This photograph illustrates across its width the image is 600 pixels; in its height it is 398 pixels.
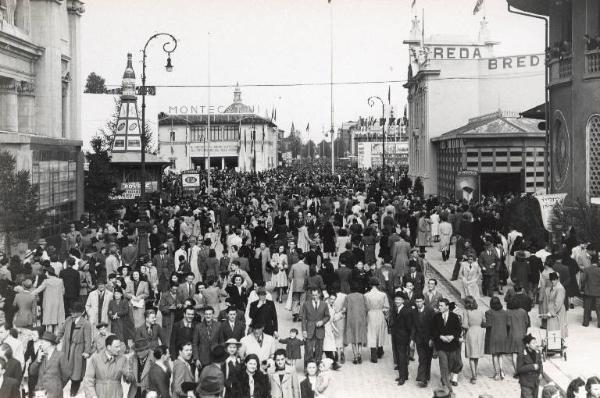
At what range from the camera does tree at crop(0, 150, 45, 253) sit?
23484 mm

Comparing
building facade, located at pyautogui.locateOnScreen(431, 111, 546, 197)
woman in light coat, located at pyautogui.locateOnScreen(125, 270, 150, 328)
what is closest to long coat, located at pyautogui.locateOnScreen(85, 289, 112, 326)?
woman in light coat, located at pyautogui.locateOnScreen(125, 270, 150, 328)

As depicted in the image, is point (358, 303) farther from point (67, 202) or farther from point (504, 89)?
point (504, 89)

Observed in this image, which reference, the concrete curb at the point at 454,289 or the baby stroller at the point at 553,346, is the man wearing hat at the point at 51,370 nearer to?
the concrete curb at the point at 454,289

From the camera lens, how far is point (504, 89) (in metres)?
54.6

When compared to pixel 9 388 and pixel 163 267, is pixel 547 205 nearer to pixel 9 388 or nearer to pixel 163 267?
pixel 163 267

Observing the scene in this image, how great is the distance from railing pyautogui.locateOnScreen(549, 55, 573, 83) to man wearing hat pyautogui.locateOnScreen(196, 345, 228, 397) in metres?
19.5

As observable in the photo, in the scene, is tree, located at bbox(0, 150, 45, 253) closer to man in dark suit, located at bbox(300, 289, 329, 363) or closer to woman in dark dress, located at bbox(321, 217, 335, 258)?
woman in dark dress, located at bbox(321, 217, 335, 258)

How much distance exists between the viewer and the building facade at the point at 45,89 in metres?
30.5

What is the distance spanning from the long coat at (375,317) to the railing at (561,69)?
1491 centimetres

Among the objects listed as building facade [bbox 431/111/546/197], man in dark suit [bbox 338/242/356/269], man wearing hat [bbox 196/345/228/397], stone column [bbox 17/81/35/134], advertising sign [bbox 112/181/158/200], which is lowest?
man wearing hat [bbox 196/345/228/397]

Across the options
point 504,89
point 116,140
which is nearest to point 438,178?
point 504,89

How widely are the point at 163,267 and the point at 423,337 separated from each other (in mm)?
7634

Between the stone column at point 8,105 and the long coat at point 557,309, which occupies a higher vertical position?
the stone column at point 8,105

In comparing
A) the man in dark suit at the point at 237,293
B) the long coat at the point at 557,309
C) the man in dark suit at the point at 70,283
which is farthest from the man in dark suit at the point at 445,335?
the man in dark suit at the point at 70,283
